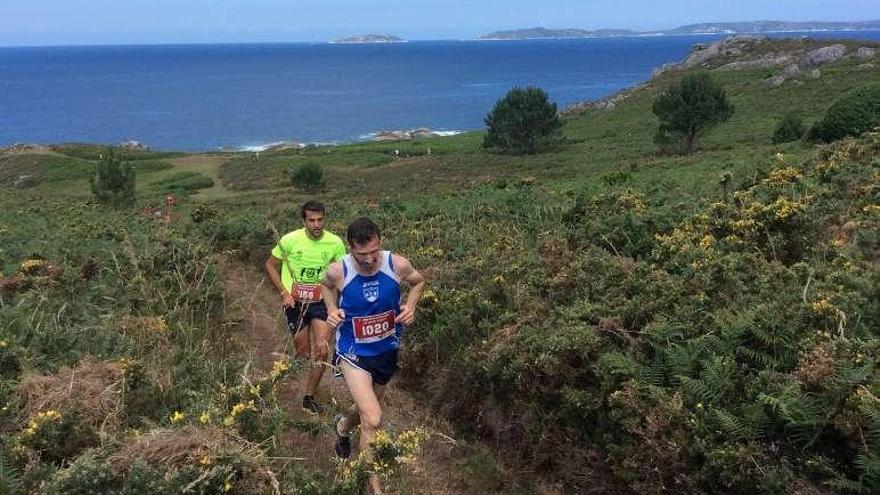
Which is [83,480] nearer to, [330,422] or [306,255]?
[330,422]

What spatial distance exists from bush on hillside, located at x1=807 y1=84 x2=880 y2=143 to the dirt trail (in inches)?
735

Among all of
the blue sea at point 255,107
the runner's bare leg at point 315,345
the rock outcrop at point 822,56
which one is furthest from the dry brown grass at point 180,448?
the blue sea at point 255,107

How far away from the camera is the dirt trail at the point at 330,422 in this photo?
498 centimetres

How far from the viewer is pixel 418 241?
33.9 feet

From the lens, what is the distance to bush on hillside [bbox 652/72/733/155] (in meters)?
40.2

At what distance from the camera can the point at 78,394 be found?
428cm

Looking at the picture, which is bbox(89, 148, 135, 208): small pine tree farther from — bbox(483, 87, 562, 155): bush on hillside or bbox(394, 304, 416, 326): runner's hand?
bbox(394, 304, 416, 326): runner's hand

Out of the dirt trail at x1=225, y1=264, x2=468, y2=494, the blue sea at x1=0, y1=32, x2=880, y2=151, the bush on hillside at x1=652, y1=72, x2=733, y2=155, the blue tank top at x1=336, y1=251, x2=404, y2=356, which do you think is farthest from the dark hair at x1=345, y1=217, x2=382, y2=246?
the blue sea at x1=0, y1=32, x2=880, y2=151

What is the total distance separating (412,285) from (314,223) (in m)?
1.73

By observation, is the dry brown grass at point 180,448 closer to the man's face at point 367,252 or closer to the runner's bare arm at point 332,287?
the runner's bare arm at point 332,287

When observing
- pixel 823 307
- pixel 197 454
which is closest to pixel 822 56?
pixel 823 307

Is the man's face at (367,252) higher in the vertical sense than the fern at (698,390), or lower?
higher

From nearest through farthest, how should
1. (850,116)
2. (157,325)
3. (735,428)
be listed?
(735,428), (157,325), (850,116)

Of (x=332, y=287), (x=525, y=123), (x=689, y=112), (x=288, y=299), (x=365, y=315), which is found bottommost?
(x=525, y=123)
